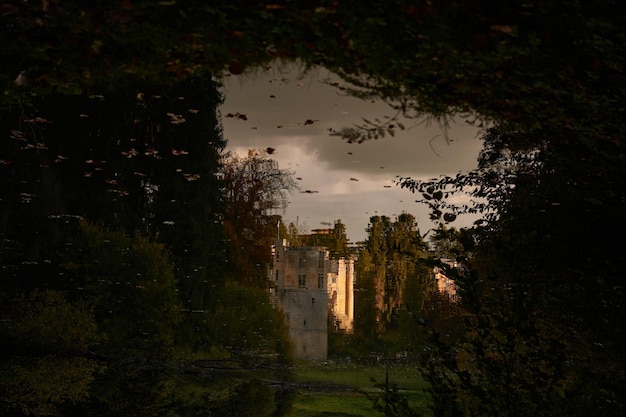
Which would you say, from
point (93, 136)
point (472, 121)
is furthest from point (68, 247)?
point (472, 121)

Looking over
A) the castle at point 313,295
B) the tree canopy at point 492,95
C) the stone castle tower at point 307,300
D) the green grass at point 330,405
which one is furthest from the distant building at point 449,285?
the stone castle tower at point 307,300

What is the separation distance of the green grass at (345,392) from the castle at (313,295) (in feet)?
5.03

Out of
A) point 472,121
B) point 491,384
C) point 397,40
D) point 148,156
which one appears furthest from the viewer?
point 148,156

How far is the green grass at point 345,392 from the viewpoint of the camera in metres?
30.4

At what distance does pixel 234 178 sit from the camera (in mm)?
24984

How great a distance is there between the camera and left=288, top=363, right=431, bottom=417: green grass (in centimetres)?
3036

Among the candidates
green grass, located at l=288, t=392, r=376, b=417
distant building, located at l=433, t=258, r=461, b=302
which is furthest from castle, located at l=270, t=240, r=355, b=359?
distant building, located at l=433, t=258, r=461, b=302

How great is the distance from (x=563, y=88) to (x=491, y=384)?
197 cm

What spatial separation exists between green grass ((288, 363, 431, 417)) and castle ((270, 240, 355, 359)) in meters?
1.53

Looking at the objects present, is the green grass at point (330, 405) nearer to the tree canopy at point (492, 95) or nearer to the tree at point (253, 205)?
the tree at point (253, 205)

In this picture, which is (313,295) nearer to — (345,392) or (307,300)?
(307,300)

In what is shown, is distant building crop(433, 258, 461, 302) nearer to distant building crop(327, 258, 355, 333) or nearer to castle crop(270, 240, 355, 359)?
distant building crop(327, 258, 355, 333)

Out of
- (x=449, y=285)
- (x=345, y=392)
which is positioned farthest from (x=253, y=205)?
(x=345, y=392)

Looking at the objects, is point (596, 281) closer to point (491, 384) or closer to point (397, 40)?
point (491, 384)
